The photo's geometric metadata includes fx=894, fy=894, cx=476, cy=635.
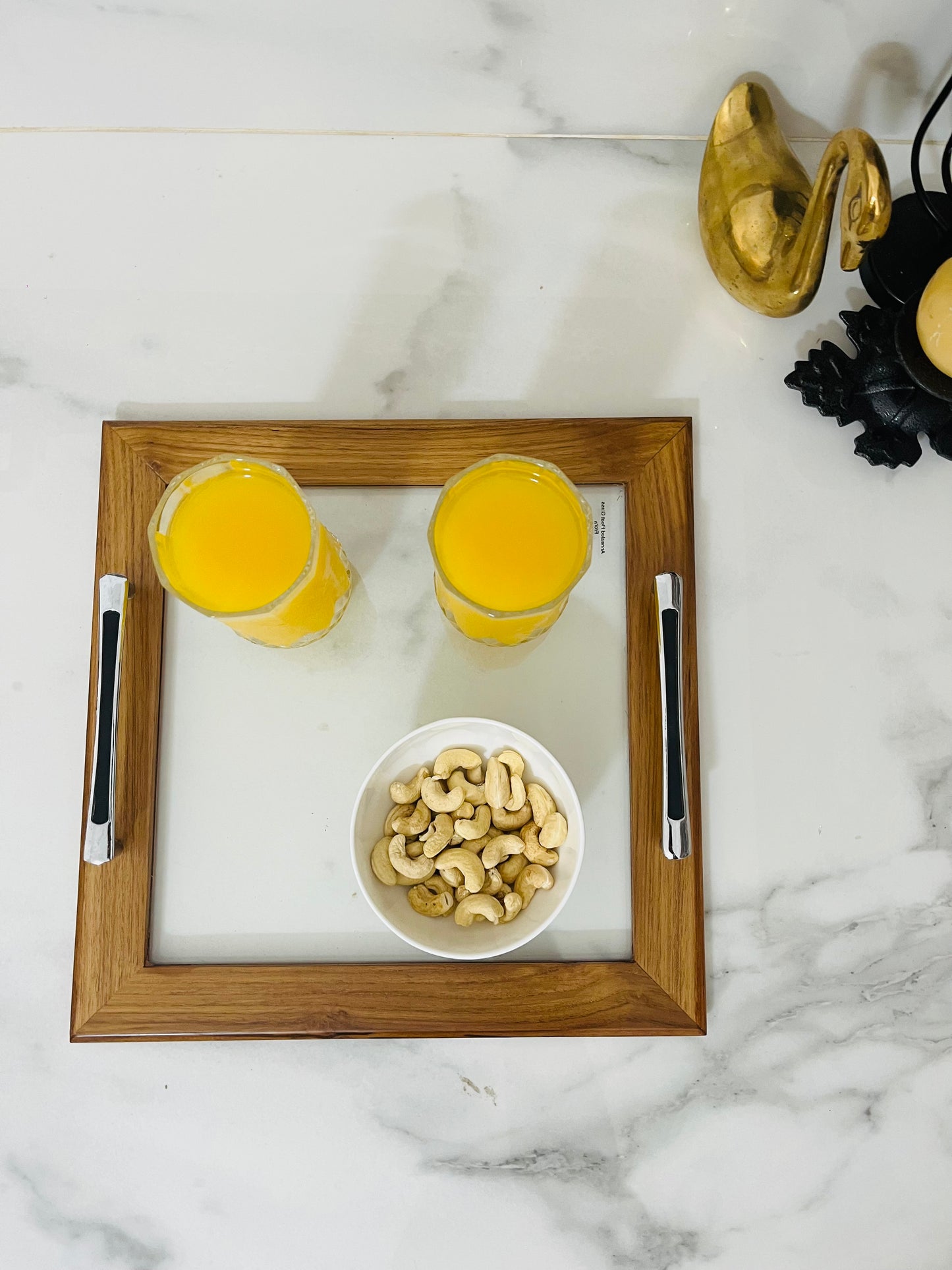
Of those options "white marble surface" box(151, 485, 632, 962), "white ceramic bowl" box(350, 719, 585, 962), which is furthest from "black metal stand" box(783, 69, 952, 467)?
"white ceramic bowl" box(350, 719, 585, 962)

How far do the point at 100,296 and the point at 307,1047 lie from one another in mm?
567

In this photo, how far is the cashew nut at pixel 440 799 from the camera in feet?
1.88

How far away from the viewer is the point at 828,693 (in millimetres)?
646

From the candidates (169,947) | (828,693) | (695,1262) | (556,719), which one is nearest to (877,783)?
(828,693)

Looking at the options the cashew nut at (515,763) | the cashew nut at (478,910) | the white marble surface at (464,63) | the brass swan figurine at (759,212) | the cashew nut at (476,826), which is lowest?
the cashew nut at (478,910)

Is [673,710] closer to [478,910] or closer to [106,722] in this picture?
[478,910]

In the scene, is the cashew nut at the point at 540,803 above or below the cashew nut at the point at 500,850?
above

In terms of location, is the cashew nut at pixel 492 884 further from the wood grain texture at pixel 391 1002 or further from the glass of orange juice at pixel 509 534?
the glass of orange juice at pixel 509 534

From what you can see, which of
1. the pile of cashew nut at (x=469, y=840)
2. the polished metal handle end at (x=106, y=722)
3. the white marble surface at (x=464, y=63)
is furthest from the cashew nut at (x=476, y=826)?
the white marble surface at (x=464, y=63)

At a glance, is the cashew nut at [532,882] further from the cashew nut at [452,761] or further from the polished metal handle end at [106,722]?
the polished metal handle end at [106,722]

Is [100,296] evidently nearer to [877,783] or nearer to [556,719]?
[556,719]

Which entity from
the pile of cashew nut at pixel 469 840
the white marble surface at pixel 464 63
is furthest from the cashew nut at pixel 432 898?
the white marble surface at pixel 464 63

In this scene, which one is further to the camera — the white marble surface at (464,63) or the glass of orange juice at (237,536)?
the white marble surface at (464,63)

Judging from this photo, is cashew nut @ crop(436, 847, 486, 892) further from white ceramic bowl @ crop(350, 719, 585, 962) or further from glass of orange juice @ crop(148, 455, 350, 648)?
glass of orange juice @ crop(148, 455, 350, 648)
